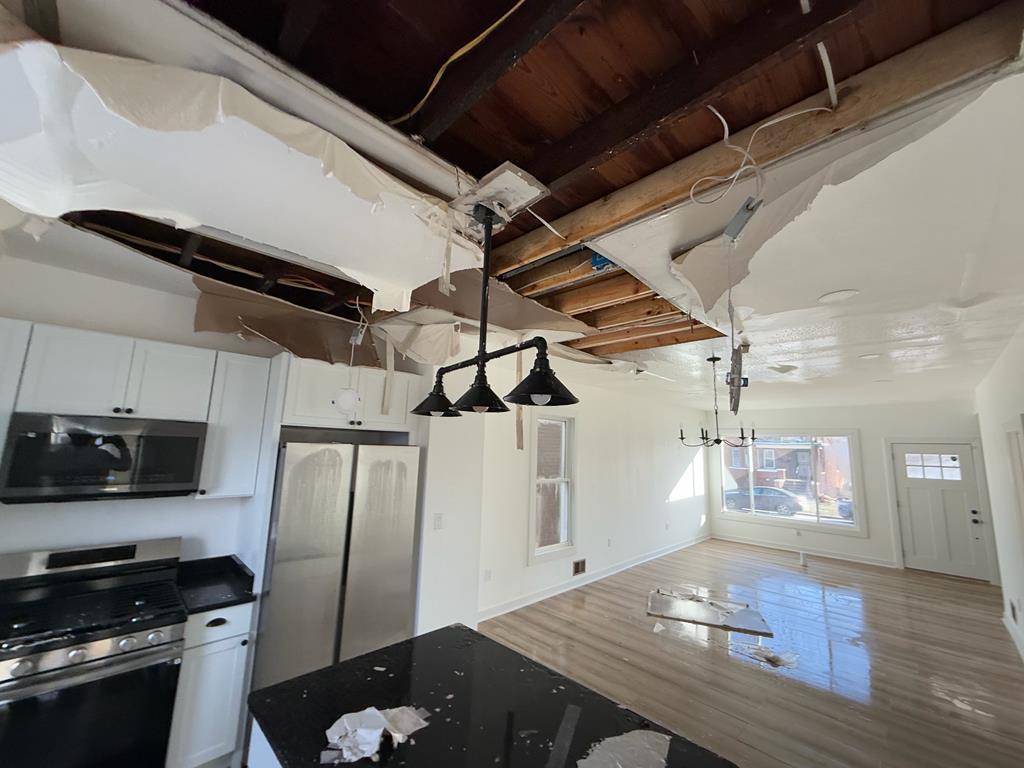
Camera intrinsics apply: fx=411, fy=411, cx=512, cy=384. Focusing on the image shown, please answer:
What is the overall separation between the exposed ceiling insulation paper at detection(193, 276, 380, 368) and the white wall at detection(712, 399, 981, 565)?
7800mm

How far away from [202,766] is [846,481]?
8804 millimetres

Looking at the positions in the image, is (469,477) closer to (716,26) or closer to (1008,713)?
(716,26)

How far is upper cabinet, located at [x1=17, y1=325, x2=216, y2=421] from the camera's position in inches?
78.4

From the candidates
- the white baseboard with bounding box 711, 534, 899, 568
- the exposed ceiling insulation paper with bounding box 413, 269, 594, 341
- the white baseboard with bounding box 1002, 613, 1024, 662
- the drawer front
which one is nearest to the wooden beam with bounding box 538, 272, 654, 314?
the exposed ceiling insulation paper with bounding box 413, 269, 594, 341

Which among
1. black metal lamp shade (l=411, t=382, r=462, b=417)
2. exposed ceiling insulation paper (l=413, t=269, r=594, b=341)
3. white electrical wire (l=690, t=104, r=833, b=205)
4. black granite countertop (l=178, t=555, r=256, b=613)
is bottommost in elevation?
black granite countertop (l=178, t=555, r=256, b=613)

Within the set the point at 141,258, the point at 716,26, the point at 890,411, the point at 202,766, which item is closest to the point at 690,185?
the point at 716,26

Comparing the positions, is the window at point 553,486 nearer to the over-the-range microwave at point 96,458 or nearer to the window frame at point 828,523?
the over-the-range microwave at point 96,458

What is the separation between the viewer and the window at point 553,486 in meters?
4.94

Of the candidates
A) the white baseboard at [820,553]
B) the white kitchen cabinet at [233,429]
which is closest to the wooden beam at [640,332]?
the white kitchen cabinet at [233,429]

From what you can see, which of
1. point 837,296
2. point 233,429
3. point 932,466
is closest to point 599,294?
point 837,296

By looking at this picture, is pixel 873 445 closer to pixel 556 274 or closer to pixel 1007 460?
pixel 1007 460

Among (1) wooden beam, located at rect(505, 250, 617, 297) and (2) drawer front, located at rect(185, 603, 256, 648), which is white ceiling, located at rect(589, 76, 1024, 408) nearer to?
(1) wooden beam, located at rect(505, 250, 617, 297)

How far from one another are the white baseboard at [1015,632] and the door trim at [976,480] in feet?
5.86

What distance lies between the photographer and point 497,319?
259 centimetres
